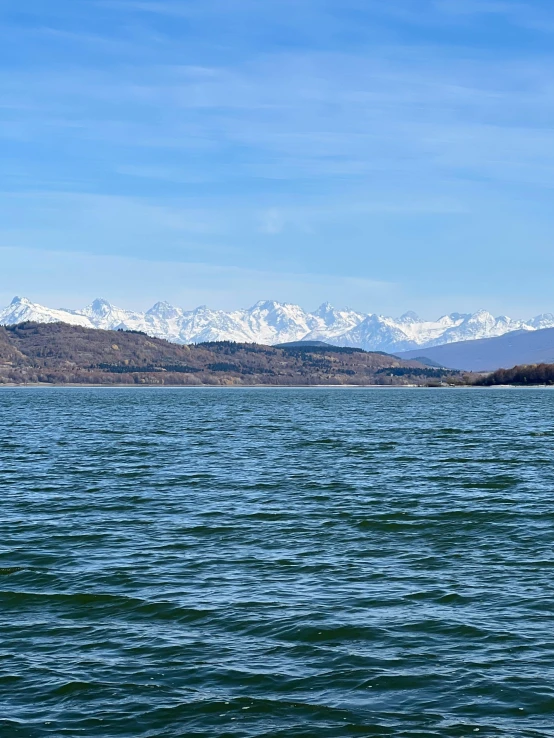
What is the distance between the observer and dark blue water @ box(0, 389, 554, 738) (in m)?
19.2

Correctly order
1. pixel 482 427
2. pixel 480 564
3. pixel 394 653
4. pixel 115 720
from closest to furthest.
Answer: pixel 115 720
pixel 394 653
pixel 480 564
pixel 482 427

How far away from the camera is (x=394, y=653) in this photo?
894 inches

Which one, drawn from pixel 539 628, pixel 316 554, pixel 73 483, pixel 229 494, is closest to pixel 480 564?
pixel 316 554

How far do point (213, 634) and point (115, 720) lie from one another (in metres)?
5.80

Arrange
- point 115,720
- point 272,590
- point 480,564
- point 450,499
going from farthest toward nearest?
point 450,499 → point 480,564 → point 272,590 → point 115,720

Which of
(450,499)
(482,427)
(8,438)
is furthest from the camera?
(482,427)

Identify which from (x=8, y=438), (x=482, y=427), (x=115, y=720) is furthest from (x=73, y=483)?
(x=482, y=427)

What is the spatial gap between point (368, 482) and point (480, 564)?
24.0 meters

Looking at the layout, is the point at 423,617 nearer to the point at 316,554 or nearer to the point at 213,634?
the point at 213,634

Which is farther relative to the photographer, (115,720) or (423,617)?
(423,617)

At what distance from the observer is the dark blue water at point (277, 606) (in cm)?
1922

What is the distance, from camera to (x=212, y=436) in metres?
102

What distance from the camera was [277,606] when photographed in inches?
1054

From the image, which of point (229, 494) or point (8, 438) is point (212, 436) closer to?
point (8, 438)
